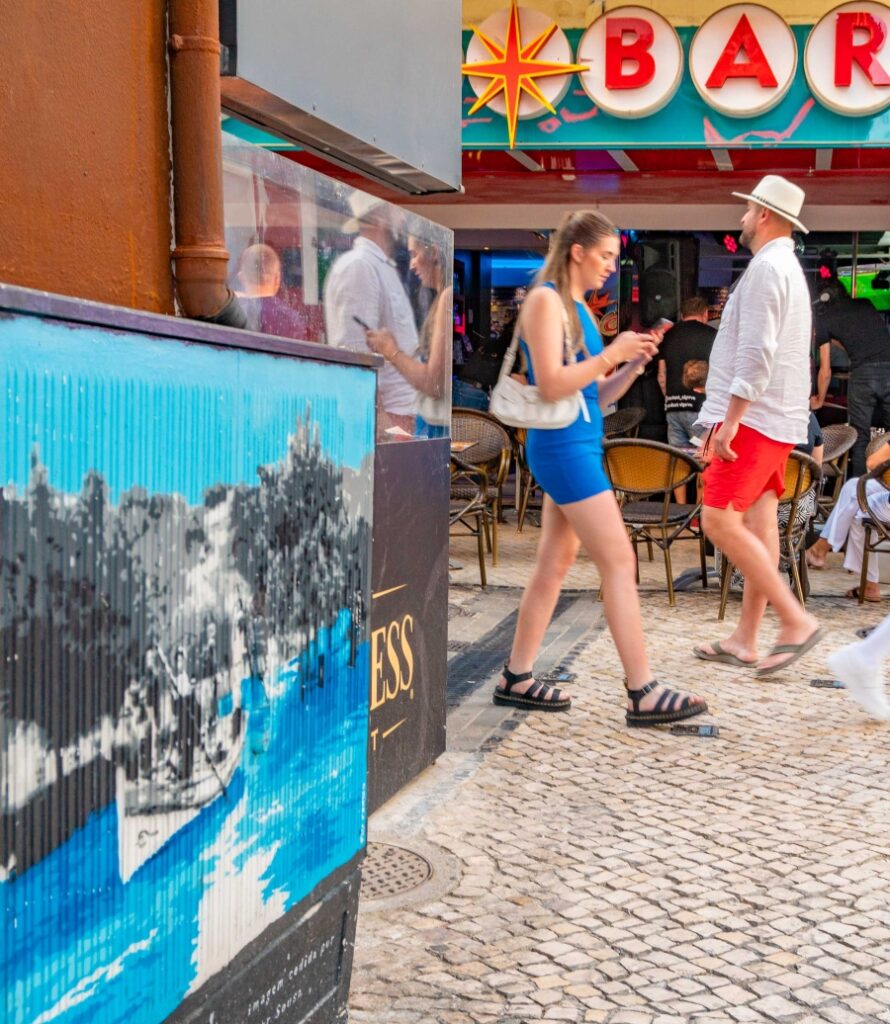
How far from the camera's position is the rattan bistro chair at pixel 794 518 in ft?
25.3

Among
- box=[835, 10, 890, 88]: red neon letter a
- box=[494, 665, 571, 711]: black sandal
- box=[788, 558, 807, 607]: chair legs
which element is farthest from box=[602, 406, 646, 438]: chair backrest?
box=[494, 665, 571, 711]: black sandal

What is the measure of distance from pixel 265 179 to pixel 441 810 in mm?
2026

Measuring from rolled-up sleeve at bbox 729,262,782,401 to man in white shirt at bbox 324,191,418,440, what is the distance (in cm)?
203

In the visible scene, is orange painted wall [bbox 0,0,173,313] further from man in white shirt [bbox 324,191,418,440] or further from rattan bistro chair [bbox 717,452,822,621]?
rattan bistro chair [bbox 717,452,822,621]

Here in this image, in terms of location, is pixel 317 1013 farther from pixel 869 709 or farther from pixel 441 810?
pixel 869 709

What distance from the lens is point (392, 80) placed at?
13.1ft

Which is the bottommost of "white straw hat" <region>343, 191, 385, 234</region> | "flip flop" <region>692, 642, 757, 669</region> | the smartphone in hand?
the smartphone in hand

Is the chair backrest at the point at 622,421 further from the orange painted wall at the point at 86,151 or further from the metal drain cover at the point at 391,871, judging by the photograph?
the orange painted wall at the point at 86,151

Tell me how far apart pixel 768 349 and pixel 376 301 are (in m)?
2.39

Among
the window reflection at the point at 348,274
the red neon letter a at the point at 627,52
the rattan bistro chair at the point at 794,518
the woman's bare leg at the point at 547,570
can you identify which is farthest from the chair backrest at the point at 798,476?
the red neon letter a at the point at 627,52

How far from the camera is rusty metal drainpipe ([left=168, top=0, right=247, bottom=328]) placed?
8.55ft

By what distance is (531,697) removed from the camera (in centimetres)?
552

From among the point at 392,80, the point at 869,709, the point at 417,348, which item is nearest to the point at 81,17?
the point at 392,80

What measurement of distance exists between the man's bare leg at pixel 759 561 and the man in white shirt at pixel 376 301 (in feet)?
6.89
